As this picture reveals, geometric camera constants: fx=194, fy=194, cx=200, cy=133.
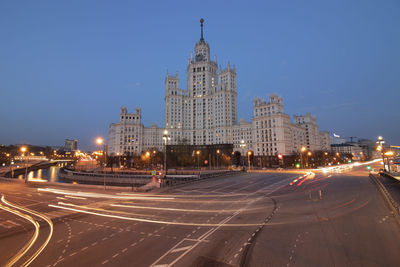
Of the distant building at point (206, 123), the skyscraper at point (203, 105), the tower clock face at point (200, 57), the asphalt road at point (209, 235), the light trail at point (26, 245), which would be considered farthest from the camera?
the tower clock face at point (200, 57)

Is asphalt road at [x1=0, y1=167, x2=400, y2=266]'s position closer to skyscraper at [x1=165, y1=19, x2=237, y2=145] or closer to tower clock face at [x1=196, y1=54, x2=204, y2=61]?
skyscraper at [x1=165, y1=19, x2=237, y2=145]

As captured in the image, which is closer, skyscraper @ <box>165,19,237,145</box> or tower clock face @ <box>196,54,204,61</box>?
skyscraper @ <box>165,19,237,145</box>

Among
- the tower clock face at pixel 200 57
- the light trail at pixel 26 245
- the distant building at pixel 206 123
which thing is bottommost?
the light trail at pixel 26 245

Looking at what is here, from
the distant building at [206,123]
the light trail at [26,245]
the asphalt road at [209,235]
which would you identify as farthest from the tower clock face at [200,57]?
the light trail at [26,245]

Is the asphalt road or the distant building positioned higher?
the distant building

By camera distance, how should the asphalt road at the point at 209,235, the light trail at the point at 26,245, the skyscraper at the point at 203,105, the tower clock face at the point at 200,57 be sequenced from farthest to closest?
the tower clock face at the point at 200,57 → the skyscraper at the point at 203,105 → the light trail at the point at 26,245 → the asphalt road at the point at 209,235

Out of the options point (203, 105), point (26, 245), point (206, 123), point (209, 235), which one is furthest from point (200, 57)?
point (26, 245)

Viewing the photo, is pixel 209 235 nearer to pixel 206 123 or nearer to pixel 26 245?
pixel 26 245

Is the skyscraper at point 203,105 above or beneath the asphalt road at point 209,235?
above

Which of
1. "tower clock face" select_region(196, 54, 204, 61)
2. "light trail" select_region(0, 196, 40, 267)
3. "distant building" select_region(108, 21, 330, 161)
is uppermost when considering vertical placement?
"tower clock face" select_region(196, 54, 204, 61)

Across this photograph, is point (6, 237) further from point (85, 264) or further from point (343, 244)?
point (343, 244)

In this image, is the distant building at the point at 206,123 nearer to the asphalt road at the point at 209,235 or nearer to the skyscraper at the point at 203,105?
the skyscraper at the point at 203,105

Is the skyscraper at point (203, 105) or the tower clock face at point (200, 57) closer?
the skyscraper at point (203, 105)

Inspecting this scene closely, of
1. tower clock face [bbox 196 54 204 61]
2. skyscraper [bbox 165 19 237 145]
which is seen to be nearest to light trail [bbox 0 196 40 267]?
skyscraper [bbox 165 19 237 145]
